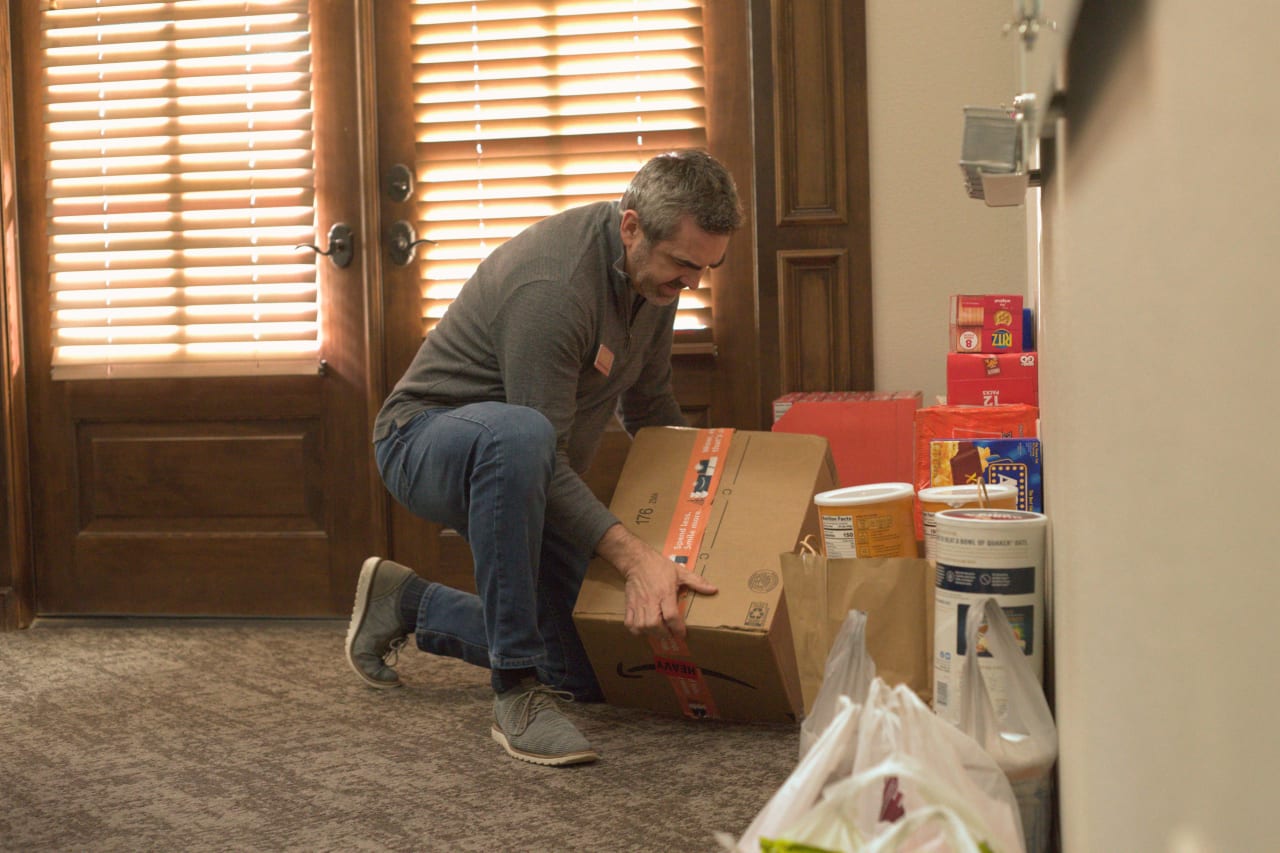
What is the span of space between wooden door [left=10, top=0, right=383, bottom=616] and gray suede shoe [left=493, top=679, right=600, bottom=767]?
1286 mm

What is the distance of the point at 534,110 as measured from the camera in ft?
10.1

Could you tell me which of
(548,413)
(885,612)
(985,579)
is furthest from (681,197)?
(985,579)

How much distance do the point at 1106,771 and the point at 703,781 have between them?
105 centimetres

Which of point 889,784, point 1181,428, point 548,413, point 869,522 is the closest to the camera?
point 1181,428

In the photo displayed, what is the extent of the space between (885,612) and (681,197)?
2.52ft

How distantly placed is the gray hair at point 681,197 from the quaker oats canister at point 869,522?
54cm

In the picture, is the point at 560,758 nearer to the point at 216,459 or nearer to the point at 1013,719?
the point at 1013,719

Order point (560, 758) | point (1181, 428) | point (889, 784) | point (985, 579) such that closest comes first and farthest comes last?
1. point (1181, 428)
2. point (889, 784)
3. point (985, 579)
4. point (560, 758)

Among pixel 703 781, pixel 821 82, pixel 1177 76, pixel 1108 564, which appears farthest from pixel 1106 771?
pixel 821 82

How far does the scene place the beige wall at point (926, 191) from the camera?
284cm

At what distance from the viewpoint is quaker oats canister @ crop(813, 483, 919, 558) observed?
1674 mm

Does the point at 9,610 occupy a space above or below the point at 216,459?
below

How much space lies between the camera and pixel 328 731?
2.18m

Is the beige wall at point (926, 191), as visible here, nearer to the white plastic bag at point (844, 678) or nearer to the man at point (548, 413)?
the man at point (548, 413)
